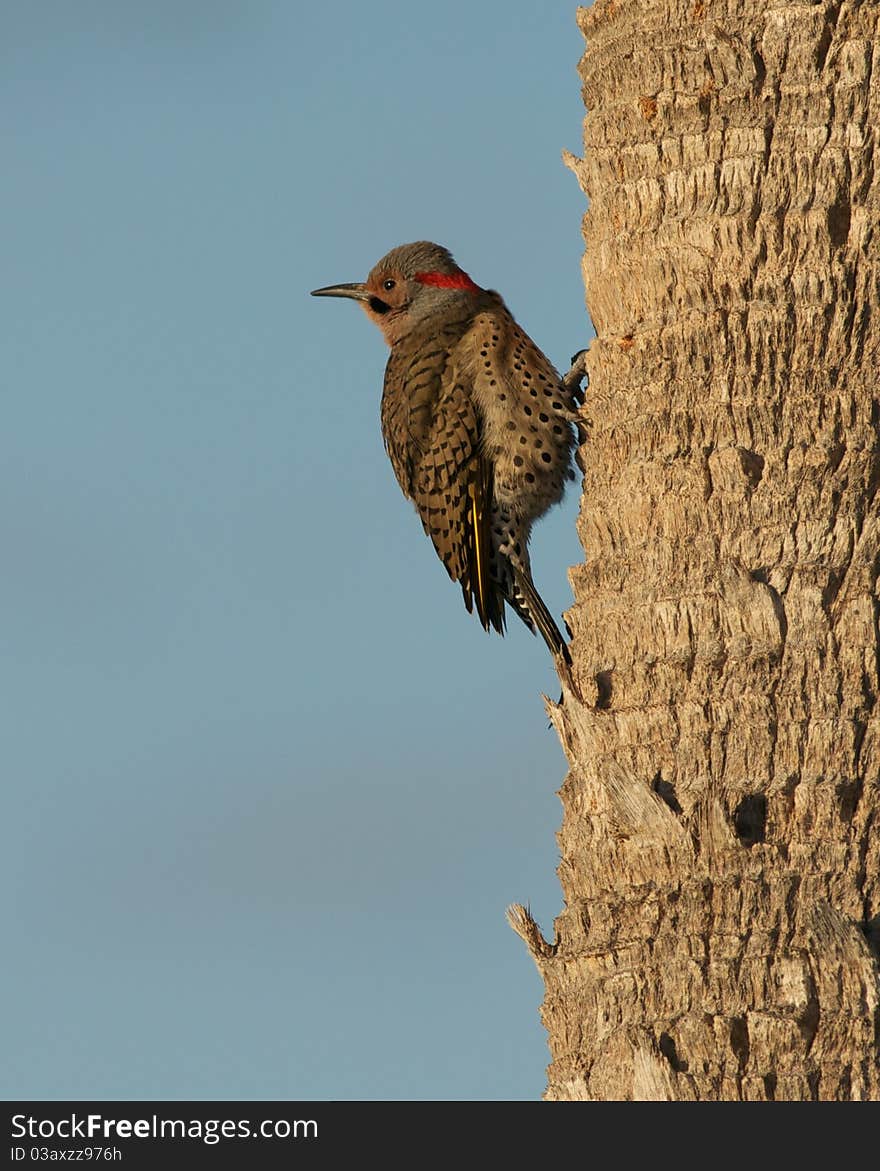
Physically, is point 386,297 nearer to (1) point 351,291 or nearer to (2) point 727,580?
(1) point 351,291

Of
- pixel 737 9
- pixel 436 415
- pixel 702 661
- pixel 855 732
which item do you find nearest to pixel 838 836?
pixel 855 732

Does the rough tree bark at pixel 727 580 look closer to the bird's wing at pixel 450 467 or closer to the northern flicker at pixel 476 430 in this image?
the northern flicker at pixel 476 430

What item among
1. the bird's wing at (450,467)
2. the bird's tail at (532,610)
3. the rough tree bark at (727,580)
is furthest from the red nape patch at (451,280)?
the rough tree bark at (727,580)

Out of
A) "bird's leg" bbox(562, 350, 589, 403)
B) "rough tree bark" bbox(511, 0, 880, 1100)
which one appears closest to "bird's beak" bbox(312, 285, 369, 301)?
"bird's leg" bbox(562, 350, 589, 403)

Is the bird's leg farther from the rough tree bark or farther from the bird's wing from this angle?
the rough tree bark

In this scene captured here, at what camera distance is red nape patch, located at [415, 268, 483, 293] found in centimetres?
1029

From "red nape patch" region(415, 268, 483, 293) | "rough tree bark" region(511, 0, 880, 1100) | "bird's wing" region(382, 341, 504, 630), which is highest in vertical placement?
"red nape patch" region(415, 268, 483, 293)

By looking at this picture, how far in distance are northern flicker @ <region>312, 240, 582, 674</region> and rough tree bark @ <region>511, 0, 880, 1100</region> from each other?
191cm

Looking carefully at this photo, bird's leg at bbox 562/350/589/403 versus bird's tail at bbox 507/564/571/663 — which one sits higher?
bird's leg at bbox 562/350/589/403

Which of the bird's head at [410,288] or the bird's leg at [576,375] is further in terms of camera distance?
the bird's head at [410,288]

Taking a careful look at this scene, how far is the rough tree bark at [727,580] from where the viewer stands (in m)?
6.09

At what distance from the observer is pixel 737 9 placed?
7.11 meters

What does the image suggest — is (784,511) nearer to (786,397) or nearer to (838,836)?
(786,397)
